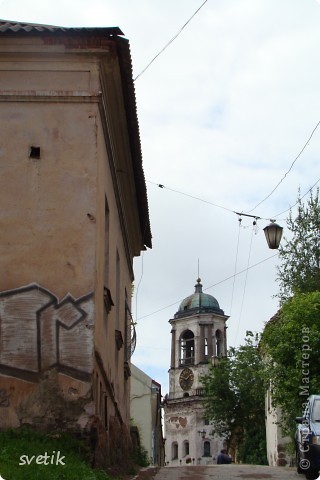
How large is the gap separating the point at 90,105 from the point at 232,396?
4243 cm

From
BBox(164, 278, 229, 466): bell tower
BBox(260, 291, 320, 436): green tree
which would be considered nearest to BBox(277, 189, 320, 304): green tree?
BBox(260, 291, 320, 436): green tree

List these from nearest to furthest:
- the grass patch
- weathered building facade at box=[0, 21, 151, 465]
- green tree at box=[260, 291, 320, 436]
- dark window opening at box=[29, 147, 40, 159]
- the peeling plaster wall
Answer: the grass patch → the peeling plaster wall → weathered building facade at box=[0, 21, 151, 465] → dark window opening at box=[29, 147, 40, 159] → green tree at box=[260, 291, 320, 436]

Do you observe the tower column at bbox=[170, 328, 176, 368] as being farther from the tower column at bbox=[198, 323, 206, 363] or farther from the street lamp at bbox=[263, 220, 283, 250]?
the street lamp at bbox=[263, 220, 283, 250]

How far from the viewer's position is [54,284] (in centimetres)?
1247

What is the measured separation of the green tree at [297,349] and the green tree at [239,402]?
91.5ft

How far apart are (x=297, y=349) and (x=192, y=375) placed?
2619 inches

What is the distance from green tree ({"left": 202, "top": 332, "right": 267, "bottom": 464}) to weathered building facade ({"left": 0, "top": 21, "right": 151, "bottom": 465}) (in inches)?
1520

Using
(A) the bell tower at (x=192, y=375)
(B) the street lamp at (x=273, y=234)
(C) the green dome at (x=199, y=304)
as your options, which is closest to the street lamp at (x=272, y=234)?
(B) the street lamp at (x=273, y=234)

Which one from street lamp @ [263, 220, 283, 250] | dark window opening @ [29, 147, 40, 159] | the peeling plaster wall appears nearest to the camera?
the peeling plaster wall

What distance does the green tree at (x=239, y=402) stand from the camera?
52.1 m

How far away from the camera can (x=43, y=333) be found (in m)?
12.2

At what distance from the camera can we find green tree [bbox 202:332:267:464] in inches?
2051

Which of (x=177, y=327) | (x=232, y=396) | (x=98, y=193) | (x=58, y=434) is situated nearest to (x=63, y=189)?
(x=98, y=193)

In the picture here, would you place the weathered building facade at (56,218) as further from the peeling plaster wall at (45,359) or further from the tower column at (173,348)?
the tower column at (173,348)
